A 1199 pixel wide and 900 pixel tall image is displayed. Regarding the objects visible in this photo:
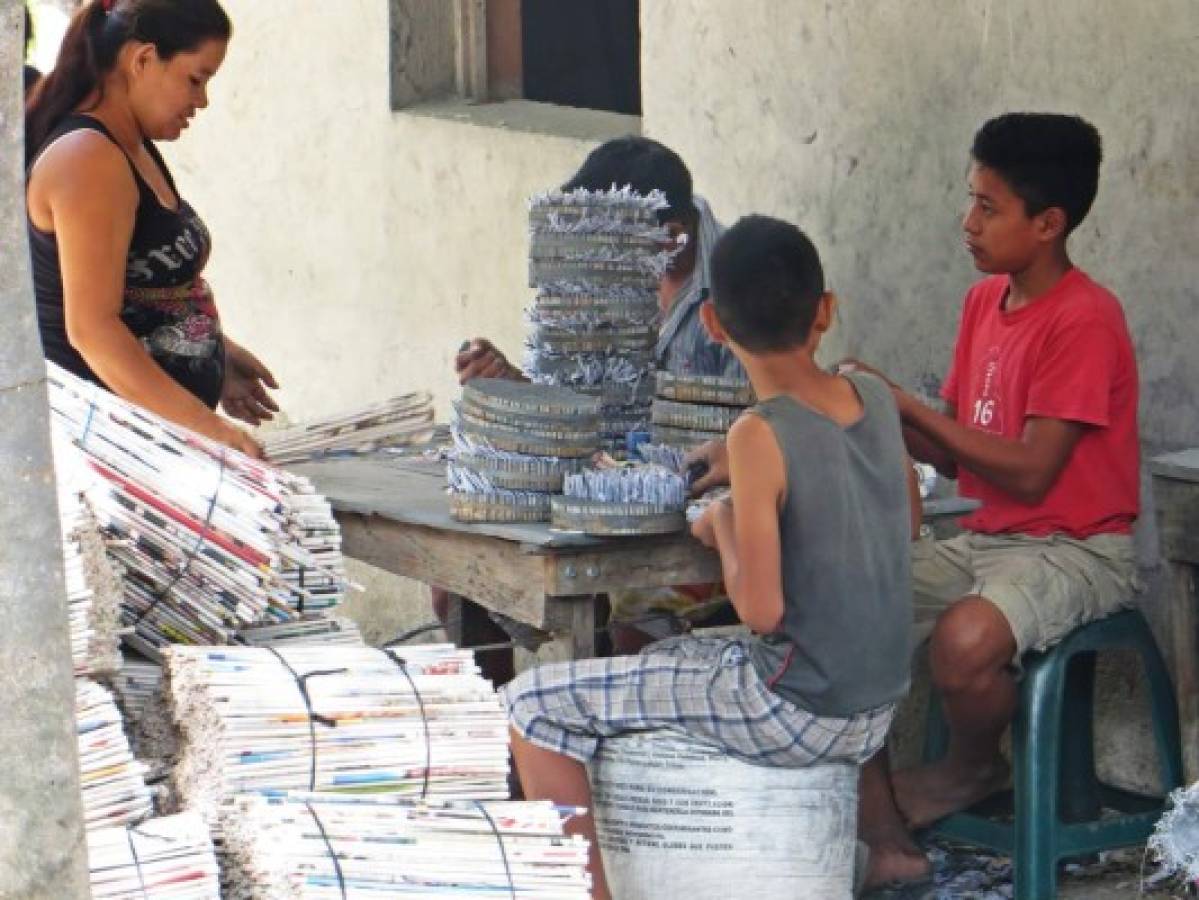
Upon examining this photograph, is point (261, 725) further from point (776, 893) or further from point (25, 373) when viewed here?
point (776, 893)

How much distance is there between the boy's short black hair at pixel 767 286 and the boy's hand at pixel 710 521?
28cm

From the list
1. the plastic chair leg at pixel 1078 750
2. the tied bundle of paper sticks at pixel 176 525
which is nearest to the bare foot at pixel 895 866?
the plastic chair leg at pixel 1078 750

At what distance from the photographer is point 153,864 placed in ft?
9.46

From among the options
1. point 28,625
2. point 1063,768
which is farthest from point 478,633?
point 28,625

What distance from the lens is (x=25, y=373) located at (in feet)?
7.72

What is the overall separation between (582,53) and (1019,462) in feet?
11.5

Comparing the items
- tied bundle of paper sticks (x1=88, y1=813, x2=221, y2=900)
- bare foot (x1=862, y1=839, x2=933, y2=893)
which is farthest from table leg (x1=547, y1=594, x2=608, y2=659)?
tied bundle of paper sticks (x1=88, y1=813, x2=221, y2=900)

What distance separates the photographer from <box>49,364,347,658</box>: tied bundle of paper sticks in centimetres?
342

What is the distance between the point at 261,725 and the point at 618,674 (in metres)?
1.10

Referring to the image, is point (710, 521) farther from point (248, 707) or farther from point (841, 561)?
point (248, 707)

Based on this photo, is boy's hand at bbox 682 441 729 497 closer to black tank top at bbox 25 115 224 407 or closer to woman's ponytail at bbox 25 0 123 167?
black tank top at bbox 25 115 224 407

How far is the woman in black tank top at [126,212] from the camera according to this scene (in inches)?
169

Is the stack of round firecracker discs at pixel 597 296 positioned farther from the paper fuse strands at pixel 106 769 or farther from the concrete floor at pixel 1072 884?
the paper fuse strands at pixel 106 769

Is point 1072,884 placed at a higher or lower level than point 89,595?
lower
